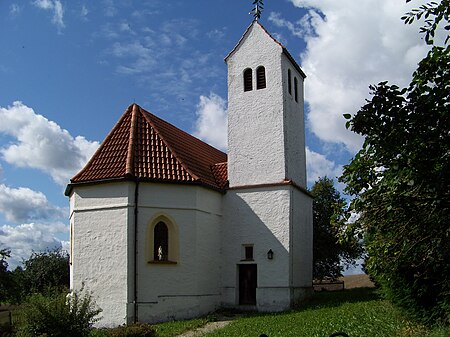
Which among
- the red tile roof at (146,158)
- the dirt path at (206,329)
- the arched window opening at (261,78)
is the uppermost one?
the arched window opening at (261,78)

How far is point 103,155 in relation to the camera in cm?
2042

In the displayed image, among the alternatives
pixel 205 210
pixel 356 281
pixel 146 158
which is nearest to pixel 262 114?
pixel 205 210

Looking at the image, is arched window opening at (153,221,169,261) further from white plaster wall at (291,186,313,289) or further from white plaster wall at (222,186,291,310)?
white plaster wall at (291,186,313,289)

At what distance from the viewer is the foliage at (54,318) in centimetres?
1296

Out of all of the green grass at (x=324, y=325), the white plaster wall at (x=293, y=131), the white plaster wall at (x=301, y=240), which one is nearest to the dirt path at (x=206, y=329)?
the green grass at (x=324, y=325)

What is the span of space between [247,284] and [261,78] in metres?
9.32

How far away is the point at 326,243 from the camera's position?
28.1 meters

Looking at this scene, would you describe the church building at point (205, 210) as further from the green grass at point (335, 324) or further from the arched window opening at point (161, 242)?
the green grass at point (335, 324)

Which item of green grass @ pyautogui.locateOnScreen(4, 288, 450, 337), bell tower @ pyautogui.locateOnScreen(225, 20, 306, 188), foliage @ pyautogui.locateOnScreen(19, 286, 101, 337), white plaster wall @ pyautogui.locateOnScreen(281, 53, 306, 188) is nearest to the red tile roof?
bell tower @ pyautogui.locateOnScreen(225, 20, 306, 188)

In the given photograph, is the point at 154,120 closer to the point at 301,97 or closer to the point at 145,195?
the point at 145,195

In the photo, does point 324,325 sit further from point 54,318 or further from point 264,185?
point 264,185

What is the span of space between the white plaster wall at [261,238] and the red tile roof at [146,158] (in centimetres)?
151

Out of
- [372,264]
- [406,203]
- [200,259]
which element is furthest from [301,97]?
[406,203]

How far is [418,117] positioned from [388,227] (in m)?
1.92
